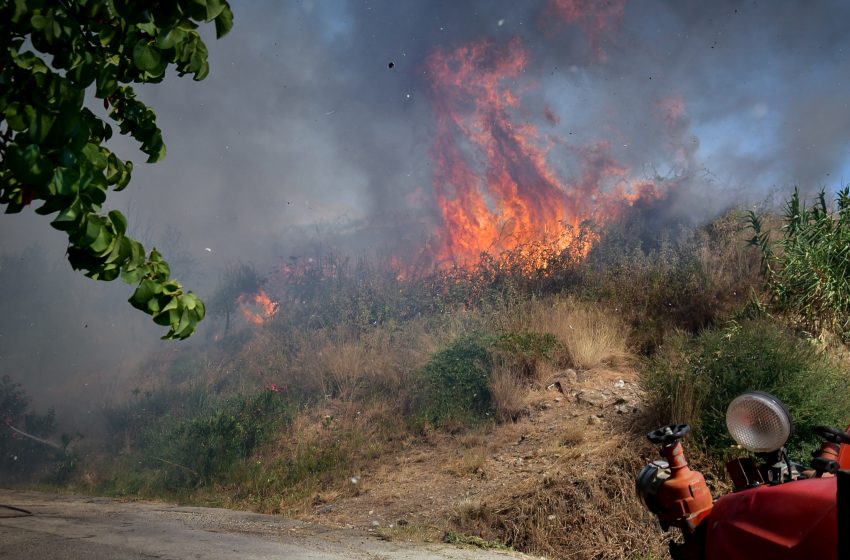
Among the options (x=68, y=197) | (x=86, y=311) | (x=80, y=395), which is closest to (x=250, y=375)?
(x=80, y=395)

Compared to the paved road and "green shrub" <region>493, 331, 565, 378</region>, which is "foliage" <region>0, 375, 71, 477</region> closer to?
the paved road

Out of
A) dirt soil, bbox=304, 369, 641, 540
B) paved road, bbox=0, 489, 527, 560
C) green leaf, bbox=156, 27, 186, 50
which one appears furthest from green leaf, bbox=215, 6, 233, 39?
dirt soil, bbox=304, 369, 641, 540

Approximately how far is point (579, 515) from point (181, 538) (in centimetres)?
388

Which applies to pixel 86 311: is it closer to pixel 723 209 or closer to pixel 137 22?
pixel 723 209

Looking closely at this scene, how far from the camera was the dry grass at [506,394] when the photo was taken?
8.80 m

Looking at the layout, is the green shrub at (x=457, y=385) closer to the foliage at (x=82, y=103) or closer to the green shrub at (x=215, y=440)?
the green shrub at (x=215, y=440)

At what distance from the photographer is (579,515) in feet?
18.6

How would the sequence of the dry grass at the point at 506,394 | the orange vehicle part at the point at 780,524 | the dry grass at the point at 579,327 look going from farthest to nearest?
the dry grass at the point at 579,327
the dry grass at the point at 506,394
the orange vehicle part at the point at 780,524

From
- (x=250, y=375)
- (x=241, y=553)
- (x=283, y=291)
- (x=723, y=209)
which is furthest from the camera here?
(x=283, y=291)

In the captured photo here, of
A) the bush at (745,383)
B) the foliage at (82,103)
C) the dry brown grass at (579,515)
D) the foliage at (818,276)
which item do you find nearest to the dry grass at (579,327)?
the bush at (745,383)

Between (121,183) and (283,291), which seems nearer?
(121,183)

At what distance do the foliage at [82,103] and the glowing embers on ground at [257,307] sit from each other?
17.6 metres

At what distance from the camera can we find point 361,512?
22.9 ft

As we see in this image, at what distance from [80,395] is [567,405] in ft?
52.7
